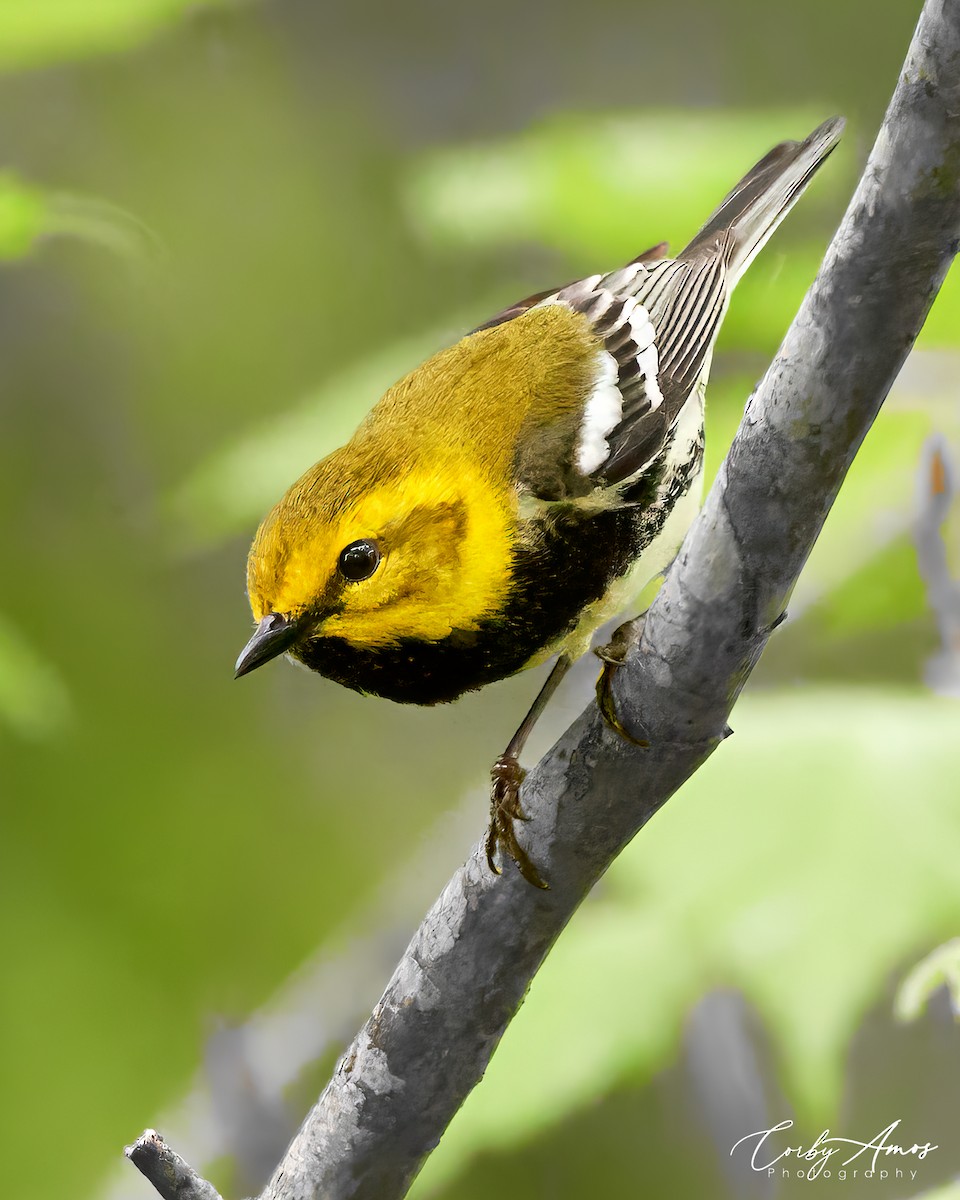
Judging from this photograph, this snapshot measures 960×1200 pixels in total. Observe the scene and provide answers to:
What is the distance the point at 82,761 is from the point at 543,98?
3.43ft

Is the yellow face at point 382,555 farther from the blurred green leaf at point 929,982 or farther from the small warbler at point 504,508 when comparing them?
the blurred green leaf at point 929,982

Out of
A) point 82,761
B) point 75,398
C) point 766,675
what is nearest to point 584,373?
point 766,675

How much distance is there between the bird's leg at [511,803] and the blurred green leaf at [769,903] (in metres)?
0.46

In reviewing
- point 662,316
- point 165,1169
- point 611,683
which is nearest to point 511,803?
point 611,683

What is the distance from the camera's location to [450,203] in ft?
4.53

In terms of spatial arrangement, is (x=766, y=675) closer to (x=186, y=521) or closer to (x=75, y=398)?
(x=186, y=521)

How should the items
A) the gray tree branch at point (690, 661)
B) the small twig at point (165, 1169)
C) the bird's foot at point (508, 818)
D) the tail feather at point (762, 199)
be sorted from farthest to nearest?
the tail feather at point (762, 199) < the bird's foot at point (508, 818) < the small twig at point (165, 1169) < the gray tree branch at point (690, 661)

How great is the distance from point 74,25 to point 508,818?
115 centimetres

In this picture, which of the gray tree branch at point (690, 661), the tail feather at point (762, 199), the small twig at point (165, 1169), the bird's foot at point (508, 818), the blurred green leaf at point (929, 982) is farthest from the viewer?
the blurred green leaf at point (929, 982)

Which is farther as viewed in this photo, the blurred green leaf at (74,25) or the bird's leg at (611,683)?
the blurred green leaf at (74,25)

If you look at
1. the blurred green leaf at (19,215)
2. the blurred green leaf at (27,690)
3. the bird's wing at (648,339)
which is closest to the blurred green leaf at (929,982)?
the bird's wing at (648,339)

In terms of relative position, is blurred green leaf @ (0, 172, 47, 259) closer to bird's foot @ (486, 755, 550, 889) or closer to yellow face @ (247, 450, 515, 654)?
yellow face @ (247, 450, 515, 654)

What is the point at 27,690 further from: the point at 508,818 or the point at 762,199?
the point at 762,199

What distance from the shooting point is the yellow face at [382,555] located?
2.48ft
